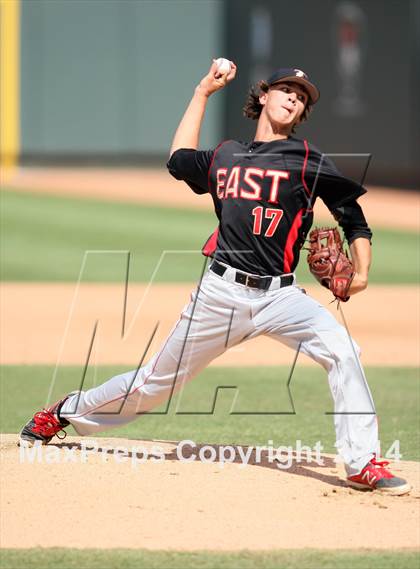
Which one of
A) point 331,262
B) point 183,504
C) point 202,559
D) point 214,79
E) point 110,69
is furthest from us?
point 110,69

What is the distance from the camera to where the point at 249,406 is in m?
7.53

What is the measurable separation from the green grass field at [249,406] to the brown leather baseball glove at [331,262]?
4.58ft

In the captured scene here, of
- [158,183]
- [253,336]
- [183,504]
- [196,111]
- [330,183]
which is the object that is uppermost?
[196,111]

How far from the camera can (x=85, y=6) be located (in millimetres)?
29750

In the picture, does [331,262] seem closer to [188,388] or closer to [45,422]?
[45,422]

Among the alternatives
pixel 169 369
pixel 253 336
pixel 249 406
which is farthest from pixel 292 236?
pixel 249 406

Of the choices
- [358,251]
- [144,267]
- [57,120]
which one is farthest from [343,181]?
[57,120]

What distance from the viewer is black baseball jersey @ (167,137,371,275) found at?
5145mm

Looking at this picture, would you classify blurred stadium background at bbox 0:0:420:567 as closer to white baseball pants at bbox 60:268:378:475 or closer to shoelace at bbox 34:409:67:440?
shoelace at bbox 34:409:67:440

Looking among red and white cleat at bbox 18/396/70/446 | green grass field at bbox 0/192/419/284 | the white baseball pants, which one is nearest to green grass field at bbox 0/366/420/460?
red and white cleat at bbox 18/396/70/446

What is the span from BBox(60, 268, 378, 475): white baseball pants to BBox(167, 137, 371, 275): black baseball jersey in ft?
0.40

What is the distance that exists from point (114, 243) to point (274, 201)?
37.4ft

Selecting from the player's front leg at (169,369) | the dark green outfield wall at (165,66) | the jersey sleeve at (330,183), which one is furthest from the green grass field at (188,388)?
the dark green outfield wall at (165,66)

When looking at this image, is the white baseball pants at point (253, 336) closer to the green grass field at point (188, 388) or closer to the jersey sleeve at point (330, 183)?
the jersey sleeve at point (330, 183)
